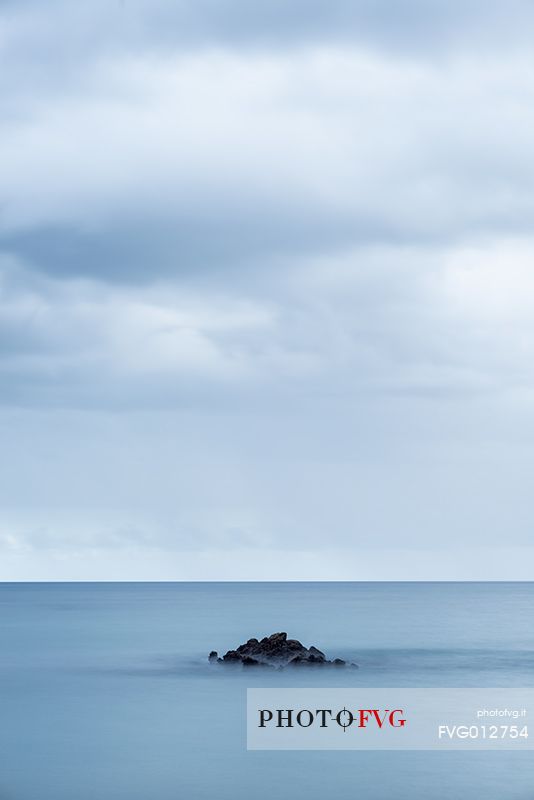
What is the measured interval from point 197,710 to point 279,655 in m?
9.76

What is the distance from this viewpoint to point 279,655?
185 feet

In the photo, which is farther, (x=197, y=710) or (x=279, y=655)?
(x=279, y=655)

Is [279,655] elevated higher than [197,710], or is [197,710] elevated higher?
[279,655]

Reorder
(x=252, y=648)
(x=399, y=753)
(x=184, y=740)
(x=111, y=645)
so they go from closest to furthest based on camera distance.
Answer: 1. (x=399, y=753)
2. (x=184, y=740)
3. (x=252, y=648)
4. (x=111, y=645)

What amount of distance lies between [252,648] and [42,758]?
21392 mm

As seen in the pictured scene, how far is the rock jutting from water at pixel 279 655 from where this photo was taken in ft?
182

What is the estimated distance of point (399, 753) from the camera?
124 ft

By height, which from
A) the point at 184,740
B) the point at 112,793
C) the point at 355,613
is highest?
the point at 355,613

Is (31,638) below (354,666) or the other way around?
the other way around

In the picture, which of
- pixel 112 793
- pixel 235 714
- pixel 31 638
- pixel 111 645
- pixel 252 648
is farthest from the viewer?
pixel 31 638

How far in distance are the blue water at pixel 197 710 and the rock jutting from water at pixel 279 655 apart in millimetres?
962

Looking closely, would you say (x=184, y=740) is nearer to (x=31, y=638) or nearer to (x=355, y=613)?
(x=31, y=638)

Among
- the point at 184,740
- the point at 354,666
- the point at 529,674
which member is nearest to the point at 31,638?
the point at 354,666

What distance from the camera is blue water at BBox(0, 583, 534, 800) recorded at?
1332 inches
